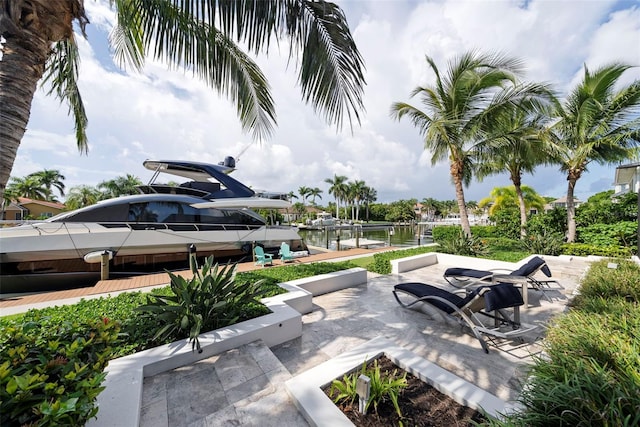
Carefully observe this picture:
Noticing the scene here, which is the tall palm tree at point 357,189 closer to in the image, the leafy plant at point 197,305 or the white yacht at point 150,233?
the white yacht at point 150,233

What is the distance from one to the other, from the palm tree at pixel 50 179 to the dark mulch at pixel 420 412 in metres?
52.6

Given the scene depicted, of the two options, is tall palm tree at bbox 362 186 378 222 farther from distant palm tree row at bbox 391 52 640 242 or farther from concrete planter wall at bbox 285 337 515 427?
concrete planter wall at bbox 285 337 515 427

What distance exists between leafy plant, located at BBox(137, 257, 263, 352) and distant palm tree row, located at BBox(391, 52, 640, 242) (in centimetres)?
892

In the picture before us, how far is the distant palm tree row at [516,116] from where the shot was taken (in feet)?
28.0

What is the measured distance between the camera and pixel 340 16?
105 inches

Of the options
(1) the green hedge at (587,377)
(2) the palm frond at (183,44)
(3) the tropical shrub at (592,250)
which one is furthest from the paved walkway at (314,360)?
(3) the tropical shrub at (592,250)

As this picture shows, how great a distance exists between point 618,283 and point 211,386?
580 centimetres

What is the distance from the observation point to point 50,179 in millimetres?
37062

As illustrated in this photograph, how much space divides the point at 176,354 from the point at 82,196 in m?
45.2

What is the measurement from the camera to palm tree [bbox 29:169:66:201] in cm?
3586

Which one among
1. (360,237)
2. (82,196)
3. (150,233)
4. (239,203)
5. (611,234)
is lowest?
(360,237)

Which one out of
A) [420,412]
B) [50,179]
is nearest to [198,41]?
[420,412]

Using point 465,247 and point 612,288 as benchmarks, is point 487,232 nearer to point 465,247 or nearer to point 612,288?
point 465,247

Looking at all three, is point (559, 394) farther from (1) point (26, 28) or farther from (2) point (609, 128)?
(2) point (609, 128)
